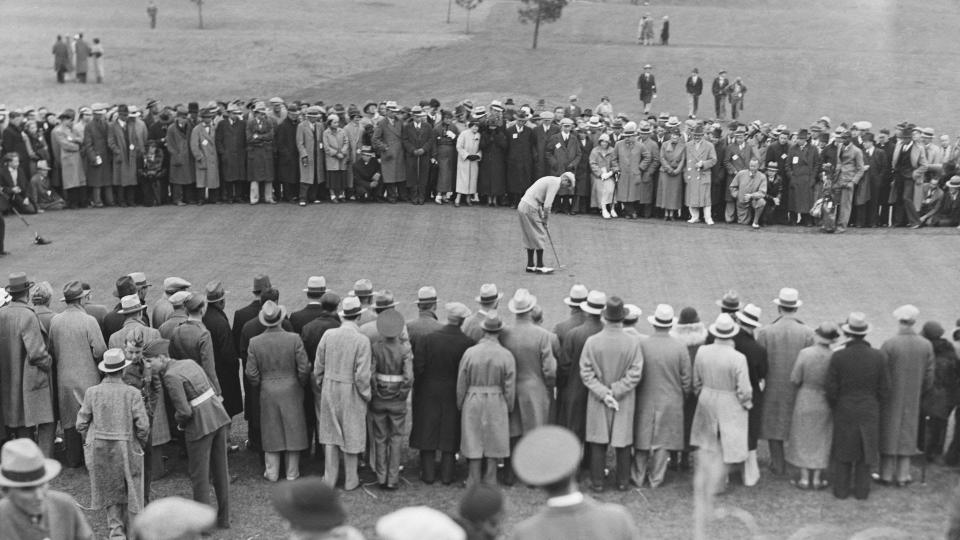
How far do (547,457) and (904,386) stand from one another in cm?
702

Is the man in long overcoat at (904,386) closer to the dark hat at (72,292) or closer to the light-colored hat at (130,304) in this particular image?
the light-colored hat at (130,304)

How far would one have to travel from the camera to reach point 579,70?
46594 millimetres

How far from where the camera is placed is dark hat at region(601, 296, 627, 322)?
456 inches

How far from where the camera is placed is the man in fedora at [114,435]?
10375mm

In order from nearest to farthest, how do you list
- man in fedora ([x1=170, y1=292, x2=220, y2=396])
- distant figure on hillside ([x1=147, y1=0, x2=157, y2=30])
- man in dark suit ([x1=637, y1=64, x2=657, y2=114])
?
man in fedora ([x1=170, y1=292, x2=220, y2=396]) < man in dark suit ([x1=637, y1=64, x2=657, y2=114]) < distant figure on hillside ([x1=147, y1=0, x2=157, y2=30])

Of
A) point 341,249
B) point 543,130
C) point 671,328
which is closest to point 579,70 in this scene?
point 543,130

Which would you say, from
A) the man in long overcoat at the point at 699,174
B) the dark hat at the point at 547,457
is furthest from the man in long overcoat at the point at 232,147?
the dark hat at the point at 547,457

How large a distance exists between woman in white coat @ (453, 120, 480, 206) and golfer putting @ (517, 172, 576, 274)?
444 cm

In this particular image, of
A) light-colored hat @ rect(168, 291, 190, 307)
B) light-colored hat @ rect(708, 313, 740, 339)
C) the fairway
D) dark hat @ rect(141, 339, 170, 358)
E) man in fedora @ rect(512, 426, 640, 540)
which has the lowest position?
the fairway

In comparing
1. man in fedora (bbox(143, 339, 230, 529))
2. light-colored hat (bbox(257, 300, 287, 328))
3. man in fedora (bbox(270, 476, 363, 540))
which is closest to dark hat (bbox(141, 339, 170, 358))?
man in fedora (bbox(143, 339, 230, 529))

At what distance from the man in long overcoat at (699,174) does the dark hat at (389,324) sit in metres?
11.8

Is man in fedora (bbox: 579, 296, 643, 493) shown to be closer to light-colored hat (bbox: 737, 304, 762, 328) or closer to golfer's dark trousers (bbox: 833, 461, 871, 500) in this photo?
light-colored hat (bbox: 737, 304, 762, 328)

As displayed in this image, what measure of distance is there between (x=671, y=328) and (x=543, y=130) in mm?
11303

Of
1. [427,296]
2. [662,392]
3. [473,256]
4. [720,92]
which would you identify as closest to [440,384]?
[427,296]
